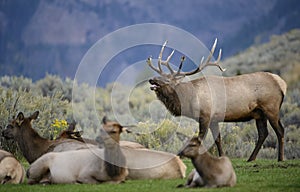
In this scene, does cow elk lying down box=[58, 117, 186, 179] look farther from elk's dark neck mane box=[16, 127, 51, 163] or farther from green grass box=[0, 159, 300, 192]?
elk's dark neck mane box=[16, 127, 51, 163]

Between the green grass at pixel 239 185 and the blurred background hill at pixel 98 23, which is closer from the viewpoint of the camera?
the green grass at pixel 239 185

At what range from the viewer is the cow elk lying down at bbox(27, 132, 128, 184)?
34.2 ft

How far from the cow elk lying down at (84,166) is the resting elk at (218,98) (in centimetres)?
355

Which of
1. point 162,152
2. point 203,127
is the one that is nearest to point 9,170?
point 162,152

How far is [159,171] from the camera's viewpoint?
36.9 feet

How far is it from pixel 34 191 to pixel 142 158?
6.48 feet

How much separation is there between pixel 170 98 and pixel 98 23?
155ft

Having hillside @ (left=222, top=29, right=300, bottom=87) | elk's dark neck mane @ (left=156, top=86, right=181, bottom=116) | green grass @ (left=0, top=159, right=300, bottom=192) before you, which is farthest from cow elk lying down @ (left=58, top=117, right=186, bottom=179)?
hillside @ (left=222, top=29, right=300, bottom=87)

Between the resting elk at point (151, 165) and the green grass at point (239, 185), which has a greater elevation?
the resting elk at point (151, 165)

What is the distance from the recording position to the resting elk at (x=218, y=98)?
14.3 metres

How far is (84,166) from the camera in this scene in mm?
10859

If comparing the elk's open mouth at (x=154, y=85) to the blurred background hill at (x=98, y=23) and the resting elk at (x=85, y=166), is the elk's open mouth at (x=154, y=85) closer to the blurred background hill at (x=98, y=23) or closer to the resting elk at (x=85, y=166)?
the resting elk at (x=85, y=166)

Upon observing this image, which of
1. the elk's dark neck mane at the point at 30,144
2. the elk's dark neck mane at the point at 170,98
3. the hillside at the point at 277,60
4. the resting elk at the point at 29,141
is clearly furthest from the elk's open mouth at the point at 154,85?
the hillside at the point at 277,60

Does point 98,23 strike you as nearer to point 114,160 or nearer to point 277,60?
point 277,60
